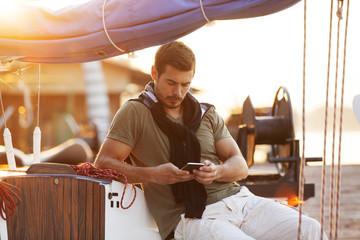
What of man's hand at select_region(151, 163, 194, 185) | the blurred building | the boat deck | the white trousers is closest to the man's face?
man's hand at select_region(151, 163, 194, 185)

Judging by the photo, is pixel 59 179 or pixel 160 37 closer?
pixel 59 179

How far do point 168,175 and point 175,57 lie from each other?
2.40 feet

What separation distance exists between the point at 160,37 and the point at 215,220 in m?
1.07

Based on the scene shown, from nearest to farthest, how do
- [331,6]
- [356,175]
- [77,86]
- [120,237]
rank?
[331,6], [120,237], [356,175], [77,86]

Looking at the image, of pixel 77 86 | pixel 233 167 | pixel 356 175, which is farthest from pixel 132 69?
pixel 233 167

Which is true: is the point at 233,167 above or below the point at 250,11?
below

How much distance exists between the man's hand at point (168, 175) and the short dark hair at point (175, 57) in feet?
2.04

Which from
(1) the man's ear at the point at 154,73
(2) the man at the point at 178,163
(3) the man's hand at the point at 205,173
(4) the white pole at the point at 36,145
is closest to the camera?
(3) the man's hand at the point at 205,173

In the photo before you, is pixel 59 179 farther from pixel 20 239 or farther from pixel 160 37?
pixel 160 37

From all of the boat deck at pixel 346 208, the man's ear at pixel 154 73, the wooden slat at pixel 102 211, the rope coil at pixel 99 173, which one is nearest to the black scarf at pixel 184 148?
the man's ear at pixel 154 73

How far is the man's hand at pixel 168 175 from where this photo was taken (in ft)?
10.8

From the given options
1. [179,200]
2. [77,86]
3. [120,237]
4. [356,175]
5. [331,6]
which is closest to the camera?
[331,6]

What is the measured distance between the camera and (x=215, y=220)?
3.47 meters

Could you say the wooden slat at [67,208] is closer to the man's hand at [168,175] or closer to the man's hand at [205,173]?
the man's hand at [168,175]
